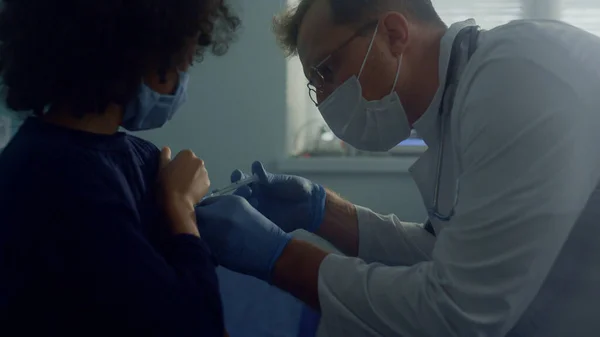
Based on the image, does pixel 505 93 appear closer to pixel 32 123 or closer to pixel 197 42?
pixel 197 42

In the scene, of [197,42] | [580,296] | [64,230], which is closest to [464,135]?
[580,296]

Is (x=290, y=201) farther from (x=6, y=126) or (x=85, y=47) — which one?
(x=6, y=126)

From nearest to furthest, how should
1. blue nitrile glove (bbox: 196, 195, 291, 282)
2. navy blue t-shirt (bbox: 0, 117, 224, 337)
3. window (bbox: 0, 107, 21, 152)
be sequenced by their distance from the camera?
navy blue t-shirt (bbox: 0, 117, 224, 337), blue nitrile glove (bbox: 196, 195, 291, 282), window (bbox: 0, 107, 21, 152)

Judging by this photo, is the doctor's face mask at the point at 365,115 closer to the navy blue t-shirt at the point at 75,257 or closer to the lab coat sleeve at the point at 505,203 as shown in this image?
the lab coat sleeve at the point at 505,203

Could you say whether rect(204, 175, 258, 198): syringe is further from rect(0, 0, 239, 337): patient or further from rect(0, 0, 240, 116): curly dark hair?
rect(0, 0, 240, 116): curly dark hair

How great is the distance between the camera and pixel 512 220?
0.96 metres

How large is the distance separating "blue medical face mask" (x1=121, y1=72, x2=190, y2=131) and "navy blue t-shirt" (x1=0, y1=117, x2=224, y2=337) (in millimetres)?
114

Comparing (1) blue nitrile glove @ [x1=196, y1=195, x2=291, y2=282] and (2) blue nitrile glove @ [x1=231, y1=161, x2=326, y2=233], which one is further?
(2) blue nitrile glove @ [x1=231, y1=161, x2=326, y2=233]

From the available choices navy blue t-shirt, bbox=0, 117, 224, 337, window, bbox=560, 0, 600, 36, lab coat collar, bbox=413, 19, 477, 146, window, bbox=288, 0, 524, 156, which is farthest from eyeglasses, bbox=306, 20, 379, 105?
window, bbox=560, 0, 600, 36

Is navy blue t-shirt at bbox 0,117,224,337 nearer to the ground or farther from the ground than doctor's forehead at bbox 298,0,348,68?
nearer to the ground

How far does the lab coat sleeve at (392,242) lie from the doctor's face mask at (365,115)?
0.74 ft

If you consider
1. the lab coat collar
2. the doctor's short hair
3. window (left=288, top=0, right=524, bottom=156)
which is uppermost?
the doctor's short hair

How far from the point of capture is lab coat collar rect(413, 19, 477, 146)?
1.21 meters

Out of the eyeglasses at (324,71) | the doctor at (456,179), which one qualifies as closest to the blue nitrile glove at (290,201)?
the doctor at (456,179)
